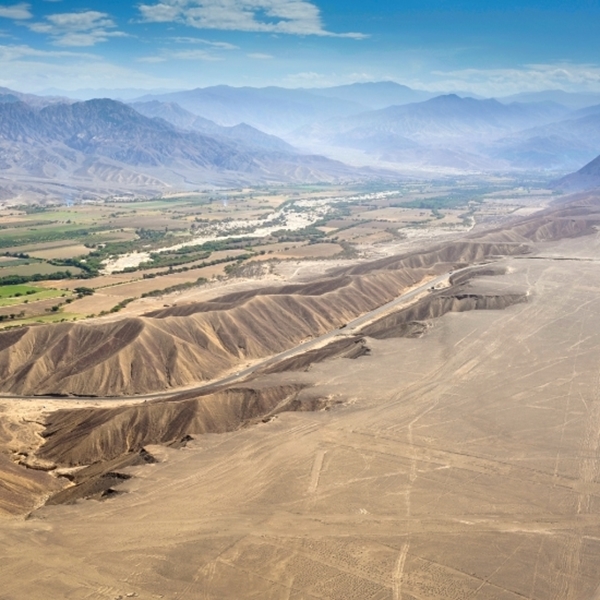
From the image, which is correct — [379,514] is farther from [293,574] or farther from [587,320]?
[587,320]

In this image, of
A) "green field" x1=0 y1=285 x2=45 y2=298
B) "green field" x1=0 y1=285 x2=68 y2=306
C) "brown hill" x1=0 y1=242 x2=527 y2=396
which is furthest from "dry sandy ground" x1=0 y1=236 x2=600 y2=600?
"green field" x1=0 y1=285 x2=45 y2=298

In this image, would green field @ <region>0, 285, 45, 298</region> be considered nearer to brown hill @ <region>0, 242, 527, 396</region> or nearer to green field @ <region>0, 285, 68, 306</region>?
green field @ <region>0, 285, 68, 306</region>

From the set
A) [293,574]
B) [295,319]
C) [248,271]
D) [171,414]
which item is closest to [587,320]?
[295,319]

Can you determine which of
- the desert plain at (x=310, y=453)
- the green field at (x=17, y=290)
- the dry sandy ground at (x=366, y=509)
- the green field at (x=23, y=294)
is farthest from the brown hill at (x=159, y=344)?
the green field at (x=17, y=290)

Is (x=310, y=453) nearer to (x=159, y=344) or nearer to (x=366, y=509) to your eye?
(x=366, y=509)

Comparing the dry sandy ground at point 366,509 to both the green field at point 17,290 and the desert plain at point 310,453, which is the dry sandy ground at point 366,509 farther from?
the green field at point 17,290

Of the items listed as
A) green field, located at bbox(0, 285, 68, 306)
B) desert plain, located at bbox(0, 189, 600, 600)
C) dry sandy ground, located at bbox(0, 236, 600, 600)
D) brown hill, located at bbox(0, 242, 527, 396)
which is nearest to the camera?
dry sandy ground, located at bbox(0, 236, 600, 600)
